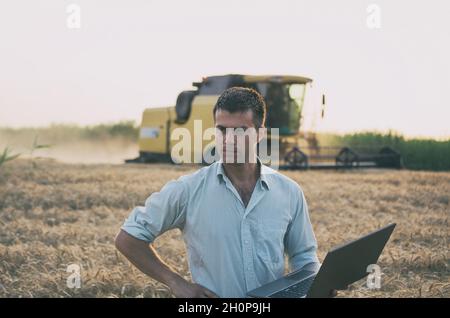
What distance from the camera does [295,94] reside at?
18.6 metres

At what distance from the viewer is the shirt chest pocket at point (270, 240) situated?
256cm

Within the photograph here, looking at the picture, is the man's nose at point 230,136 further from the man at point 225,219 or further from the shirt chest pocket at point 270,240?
the shirt chest pocket at point 270,240

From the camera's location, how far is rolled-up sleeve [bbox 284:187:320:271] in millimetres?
2711

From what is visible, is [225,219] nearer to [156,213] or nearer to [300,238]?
[156,213]

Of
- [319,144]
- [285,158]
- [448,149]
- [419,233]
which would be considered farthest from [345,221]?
[448,149]

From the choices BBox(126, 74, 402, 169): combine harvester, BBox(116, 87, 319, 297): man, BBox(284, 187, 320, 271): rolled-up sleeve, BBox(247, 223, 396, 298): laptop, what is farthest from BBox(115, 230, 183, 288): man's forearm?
BBox(126, 74, 402, 169): combine harvester

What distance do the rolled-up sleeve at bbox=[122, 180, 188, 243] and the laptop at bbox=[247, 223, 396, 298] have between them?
0.44m

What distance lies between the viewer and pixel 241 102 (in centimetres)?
249

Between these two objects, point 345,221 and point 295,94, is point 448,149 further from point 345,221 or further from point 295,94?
point 345,221

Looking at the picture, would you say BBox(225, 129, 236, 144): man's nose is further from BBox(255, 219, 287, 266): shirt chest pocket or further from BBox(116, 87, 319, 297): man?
BBox(255, 219, 287, 266): shirt chest pocket

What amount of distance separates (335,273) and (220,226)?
51 centimetres

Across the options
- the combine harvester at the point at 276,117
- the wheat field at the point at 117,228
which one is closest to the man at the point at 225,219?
the wheat field at the point at 117,228

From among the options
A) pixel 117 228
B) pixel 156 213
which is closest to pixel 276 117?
pixel 117 228
